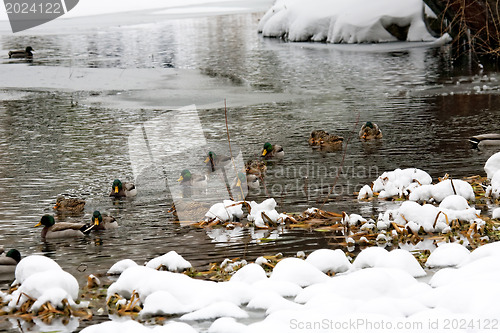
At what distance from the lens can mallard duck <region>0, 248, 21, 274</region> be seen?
7.16 metres

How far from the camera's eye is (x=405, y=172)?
9531mm

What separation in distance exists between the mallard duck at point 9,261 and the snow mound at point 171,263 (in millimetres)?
1517

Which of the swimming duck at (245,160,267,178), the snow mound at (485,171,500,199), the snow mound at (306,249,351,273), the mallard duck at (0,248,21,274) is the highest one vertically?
the snow mound at (306,249,351,273)

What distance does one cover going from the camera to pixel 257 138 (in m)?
14.0

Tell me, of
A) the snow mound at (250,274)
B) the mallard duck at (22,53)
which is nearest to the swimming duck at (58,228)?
the snow mound at (250,274)

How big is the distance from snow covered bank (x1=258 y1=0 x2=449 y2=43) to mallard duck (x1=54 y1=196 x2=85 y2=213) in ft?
75.7

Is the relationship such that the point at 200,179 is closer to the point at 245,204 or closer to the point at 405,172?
the point at 245,204

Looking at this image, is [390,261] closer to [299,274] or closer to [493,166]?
[299,274]

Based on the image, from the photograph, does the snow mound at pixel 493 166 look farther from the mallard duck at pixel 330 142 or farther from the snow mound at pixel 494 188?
the mallard duck at pixel 330 142

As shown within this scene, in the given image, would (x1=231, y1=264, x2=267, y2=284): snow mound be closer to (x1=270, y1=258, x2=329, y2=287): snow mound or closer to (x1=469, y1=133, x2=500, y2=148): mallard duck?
(x1=270, y1=258, x2=329, y2=287): snow mound

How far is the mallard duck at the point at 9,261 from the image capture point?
7.16 metres

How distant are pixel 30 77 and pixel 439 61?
13.0 metres

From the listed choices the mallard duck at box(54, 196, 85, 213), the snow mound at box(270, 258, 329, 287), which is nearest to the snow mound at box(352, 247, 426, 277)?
the snow mound at box(270, 258, 329, 287)

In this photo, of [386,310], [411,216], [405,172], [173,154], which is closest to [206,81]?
[173,154]
